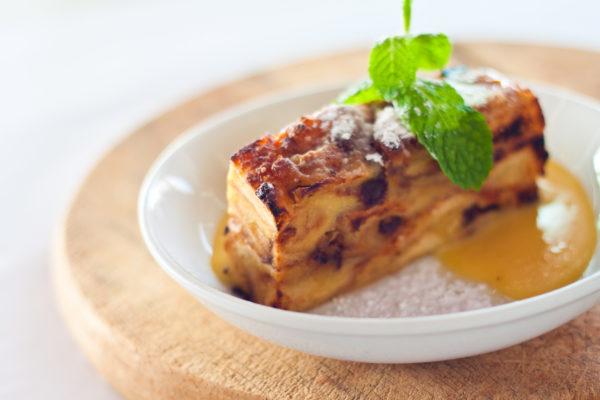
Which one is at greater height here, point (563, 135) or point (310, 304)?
point (563, 135)

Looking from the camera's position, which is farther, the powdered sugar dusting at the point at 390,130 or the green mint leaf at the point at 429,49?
the green mint leaf at the point at 429,49

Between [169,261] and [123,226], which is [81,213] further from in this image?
[169,261]

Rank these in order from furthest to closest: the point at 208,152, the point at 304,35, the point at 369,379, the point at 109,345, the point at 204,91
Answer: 1. the point at 304,35
2. the point at 204,91
3. the point at 208,152
4. the point at 109,345
5. the point at 369,379

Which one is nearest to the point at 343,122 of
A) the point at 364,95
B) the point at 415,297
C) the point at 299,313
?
the point at 364,95

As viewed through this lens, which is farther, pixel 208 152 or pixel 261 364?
pixel 208 152

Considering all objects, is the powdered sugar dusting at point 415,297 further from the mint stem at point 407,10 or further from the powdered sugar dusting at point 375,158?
the mint stem at point 407,10

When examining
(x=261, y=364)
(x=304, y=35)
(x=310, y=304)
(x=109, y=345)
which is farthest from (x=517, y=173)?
(x=304, y=35)

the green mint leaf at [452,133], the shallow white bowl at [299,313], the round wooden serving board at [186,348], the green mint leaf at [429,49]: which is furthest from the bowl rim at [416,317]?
the green mint leaf at [429,49]
